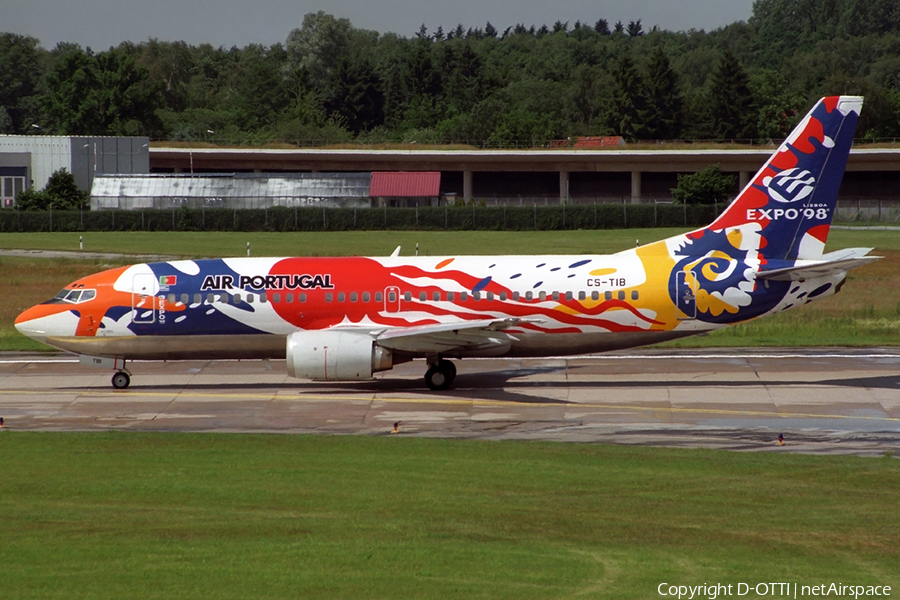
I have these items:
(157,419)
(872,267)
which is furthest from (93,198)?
(157,419)

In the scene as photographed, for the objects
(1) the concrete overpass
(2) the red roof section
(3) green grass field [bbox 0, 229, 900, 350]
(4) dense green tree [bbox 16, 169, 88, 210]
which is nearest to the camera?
(3) green grass field [bbox 0, 229, 900, 350]

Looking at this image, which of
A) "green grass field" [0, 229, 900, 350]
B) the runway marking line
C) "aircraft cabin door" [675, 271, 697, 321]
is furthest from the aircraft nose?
"aircraft cabin door" [675, 271, 697, 321]

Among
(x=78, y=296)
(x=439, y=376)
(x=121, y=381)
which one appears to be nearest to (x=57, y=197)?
(x=78, y=296)

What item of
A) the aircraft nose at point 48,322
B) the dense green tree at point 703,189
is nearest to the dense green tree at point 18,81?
the dense green tree at point 703,189

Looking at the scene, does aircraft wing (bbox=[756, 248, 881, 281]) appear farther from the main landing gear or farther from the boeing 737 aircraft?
the main landing gear

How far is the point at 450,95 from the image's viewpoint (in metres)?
169

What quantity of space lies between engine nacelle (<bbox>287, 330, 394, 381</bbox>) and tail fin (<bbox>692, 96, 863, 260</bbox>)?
10850 millimetres

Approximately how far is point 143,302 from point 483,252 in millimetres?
47061

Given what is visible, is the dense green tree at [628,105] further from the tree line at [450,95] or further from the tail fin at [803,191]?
the tail fin at [803,191]

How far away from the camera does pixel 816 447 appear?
2328 centimetres

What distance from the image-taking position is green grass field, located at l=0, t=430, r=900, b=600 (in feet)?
45.2

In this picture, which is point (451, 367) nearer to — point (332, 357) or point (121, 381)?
point (332, 357)

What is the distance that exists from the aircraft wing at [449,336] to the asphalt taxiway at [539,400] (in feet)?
4.69

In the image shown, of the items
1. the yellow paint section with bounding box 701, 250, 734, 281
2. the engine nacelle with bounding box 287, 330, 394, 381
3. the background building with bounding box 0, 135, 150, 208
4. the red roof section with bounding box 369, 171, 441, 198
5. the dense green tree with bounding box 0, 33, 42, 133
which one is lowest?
the engine nacelle with bounding box 287, 330, 394, 381
